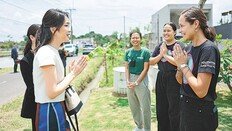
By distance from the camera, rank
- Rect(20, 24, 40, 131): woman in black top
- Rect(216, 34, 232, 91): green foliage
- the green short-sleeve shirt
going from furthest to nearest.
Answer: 1. Rect(216, 34, 232, 91): green foliage
2. the green short-sleeve shirt
3. Rect(20, 24, 40, 131): woman in black top

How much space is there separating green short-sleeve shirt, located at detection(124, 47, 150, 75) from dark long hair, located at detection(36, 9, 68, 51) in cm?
305

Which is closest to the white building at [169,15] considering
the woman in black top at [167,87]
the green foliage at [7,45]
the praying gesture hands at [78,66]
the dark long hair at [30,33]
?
the woman in black top at [167,87]

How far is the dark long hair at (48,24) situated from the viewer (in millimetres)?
2727

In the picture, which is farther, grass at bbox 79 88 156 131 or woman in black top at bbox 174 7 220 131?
grass at bbox 79 88 156 131

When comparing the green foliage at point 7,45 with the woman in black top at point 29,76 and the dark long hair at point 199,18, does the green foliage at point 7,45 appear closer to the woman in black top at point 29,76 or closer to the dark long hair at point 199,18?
the woman in black top at point 29,76

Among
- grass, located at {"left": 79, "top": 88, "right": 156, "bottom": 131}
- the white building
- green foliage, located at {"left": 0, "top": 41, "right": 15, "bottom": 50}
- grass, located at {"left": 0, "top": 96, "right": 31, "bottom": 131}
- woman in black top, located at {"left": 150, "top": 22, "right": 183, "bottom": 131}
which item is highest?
the white building

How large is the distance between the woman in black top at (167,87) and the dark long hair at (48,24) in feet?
7.16

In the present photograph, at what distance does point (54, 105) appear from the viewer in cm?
265

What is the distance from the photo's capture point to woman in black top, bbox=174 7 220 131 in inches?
109

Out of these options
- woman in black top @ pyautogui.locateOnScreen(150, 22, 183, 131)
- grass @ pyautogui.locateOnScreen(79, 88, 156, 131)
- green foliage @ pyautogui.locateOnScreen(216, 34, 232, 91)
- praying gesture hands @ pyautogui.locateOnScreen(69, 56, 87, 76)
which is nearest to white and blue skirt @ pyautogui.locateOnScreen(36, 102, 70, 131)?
praying gesture hands @ pyautogui.locateOnScreen(69, 56, 87, 76)

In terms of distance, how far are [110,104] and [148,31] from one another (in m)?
33.3

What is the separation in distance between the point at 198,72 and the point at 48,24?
137 cm

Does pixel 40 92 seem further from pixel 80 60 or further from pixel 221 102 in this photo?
pixel 221 102

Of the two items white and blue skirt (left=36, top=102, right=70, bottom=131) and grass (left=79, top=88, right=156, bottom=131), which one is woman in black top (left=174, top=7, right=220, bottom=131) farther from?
grass (left=79, top=88, right=156, bottom=131)
